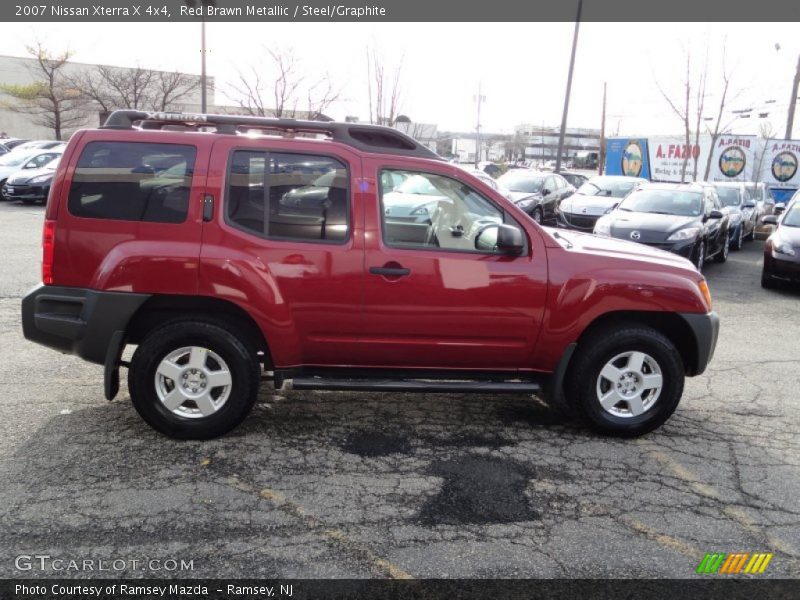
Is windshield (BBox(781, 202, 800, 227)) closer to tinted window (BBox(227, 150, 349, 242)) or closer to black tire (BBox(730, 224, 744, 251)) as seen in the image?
black tire (BBox(730, 224, 744, 251))

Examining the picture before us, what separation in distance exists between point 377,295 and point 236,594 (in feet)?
6.60

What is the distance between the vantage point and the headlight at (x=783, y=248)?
1007cm

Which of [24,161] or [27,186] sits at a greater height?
[24,161]

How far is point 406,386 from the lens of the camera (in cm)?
443

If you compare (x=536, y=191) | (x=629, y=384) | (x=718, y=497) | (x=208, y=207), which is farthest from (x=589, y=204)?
(x=208, y=207)

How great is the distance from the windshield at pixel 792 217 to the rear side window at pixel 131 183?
396 inches

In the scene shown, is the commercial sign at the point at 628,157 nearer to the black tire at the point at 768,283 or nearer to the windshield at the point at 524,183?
the windshield at the point at 524,183

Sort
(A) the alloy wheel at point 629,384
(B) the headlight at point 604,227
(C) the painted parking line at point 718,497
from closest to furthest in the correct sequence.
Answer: (C) the painted parking line at point 718,497 < (A) the alloy wheel at point 629,384 < (B) the headlight at point 604,227

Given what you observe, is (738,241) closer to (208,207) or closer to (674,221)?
(674,221)

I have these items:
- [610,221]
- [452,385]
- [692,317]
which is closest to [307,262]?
[452,385]

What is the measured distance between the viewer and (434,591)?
291 cm

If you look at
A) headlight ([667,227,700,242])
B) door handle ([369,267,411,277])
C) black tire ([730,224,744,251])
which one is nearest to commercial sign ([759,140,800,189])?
black tire ([730,224,744,251])

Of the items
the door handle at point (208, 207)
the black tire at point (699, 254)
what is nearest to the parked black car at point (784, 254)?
the black tire at point (699, 254)

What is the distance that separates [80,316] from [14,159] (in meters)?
19.9
